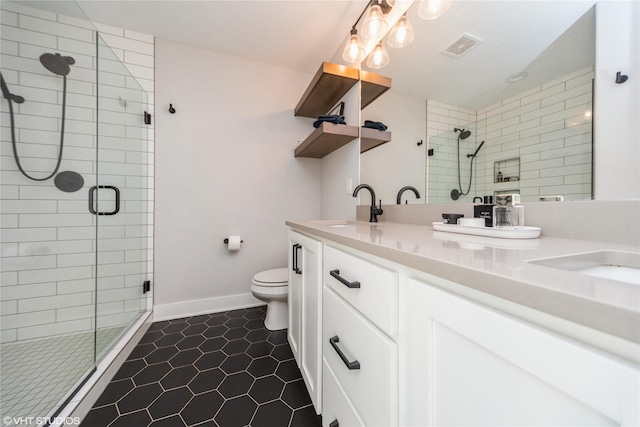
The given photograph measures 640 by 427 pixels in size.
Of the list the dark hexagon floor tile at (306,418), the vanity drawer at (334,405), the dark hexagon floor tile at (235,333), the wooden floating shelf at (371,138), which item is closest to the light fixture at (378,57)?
the wooden floating shelf at (371,138)

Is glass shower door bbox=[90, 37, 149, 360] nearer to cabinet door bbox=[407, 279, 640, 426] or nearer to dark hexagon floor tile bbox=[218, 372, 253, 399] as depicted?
dark hexagon floor tile bbox=[218, 372, 253, 399]

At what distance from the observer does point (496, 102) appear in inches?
34.4

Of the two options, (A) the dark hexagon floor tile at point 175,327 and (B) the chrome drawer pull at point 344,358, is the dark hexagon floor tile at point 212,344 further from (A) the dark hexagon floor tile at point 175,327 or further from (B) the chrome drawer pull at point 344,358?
(B) the chrome drawer pull at point 344,358

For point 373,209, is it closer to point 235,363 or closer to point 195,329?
point 235,363

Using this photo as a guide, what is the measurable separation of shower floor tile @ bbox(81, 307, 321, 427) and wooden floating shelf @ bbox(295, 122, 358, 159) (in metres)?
1.51

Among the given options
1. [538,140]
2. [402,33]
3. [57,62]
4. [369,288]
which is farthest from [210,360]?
[402,33]

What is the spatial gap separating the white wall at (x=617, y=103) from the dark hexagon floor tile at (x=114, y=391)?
2.05m

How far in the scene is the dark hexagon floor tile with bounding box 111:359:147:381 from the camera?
1.24 meters

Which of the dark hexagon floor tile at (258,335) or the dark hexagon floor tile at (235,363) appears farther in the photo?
the dark hexagon floor tile at (258,335)

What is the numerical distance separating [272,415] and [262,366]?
1.09 ft

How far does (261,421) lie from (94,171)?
1.83 m

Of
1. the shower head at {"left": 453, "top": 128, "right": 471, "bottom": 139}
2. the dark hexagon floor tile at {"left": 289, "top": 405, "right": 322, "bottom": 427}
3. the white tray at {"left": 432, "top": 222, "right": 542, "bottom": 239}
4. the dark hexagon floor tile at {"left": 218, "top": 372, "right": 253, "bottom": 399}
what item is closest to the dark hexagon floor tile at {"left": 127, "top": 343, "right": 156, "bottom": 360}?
the dark hexagon floor tile at {"left": 218, "top": 372, "right": 253, "bottom": 399}

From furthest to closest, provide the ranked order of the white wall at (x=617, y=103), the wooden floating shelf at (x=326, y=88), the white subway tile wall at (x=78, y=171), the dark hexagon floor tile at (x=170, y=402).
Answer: the wooden floating shelf at (x=326, y=88)
the white subway tile wall at (x=78, y=171)
the dark hexagon floor tile at (x=170, y=402)
the white wall at (x=617, y=103)

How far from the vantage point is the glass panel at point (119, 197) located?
5.24ft
